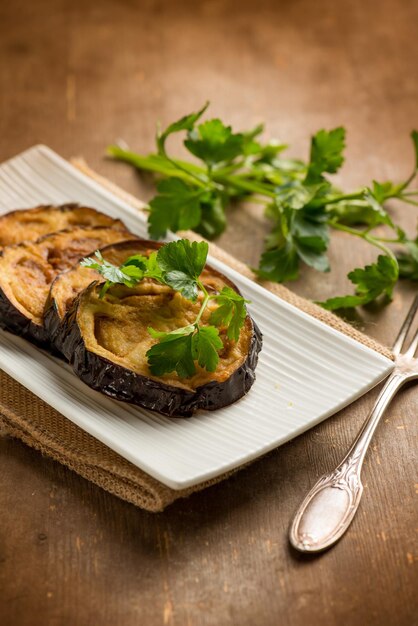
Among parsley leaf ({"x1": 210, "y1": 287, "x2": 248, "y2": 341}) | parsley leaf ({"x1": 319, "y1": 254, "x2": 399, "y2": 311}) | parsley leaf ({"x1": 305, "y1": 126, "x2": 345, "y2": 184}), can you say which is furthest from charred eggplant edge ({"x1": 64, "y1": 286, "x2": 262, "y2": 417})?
parsley leaf ({"x1": 305, "y1": 126, "x2": 345, "y2": 184})

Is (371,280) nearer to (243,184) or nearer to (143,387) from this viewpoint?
(243,184)

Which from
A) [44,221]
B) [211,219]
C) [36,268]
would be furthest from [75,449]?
[211,219]

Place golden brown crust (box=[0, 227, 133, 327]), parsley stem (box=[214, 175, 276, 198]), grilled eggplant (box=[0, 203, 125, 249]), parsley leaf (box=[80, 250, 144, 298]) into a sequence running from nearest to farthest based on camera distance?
parsley leaf (box=[80, 250, 144, 298]) < golden brown crust (box=[0, 227, 133, 327]) < grilled eggplant (box=[0, 203, 125, 249]) < parsley stem (box=[214, 175, 276, 198])

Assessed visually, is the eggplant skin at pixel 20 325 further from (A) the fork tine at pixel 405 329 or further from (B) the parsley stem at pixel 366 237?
(B) the parsley stem at pixel 366 237

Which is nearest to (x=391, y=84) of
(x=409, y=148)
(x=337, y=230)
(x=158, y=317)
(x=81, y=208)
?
(x=409, y=148)

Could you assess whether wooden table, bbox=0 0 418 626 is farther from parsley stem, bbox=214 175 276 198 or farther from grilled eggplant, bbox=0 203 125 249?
grilled eggplant, bbox=0 203 125 249
